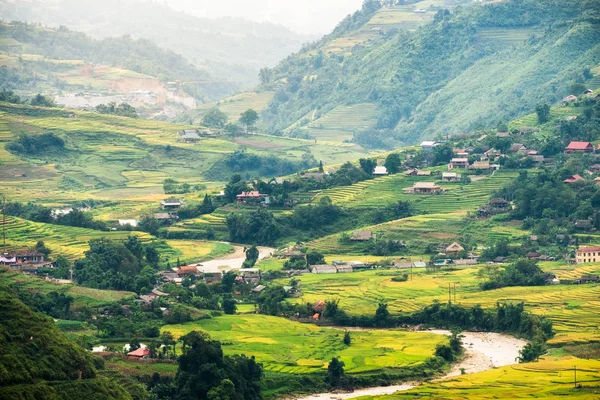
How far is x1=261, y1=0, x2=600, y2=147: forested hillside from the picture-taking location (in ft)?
310

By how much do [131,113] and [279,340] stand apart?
54.1m

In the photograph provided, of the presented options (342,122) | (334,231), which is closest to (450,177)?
(334,231)

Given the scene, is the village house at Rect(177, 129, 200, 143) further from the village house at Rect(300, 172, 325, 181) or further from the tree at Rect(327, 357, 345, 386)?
the tree at Rect(327, 357, 345, 386)

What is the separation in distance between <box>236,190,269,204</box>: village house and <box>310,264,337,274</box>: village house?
39.6ft

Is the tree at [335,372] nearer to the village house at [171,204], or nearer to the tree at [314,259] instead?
the tree at [314,259]

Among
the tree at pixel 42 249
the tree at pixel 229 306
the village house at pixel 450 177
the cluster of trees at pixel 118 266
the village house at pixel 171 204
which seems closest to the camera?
the tree at pixel 229 306

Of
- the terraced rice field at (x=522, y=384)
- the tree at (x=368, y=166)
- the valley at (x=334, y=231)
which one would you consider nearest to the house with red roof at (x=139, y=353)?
the valley at (x=334, y=231)

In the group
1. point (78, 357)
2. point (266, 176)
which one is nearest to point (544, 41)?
point (266, 176)

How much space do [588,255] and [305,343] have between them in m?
15.8

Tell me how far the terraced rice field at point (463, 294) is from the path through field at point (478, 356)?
164 cm

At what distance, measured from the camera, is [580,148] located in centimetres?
7000

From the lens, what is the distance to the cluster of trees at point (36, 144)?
265 ft

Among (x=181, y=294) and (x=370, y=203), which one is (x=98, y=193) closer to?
(x=370, y=203)

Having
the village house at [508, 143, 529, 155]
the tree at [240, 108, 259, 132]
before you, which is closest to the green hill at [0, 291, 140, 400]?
the village house at [508, 143, 529, 155]
